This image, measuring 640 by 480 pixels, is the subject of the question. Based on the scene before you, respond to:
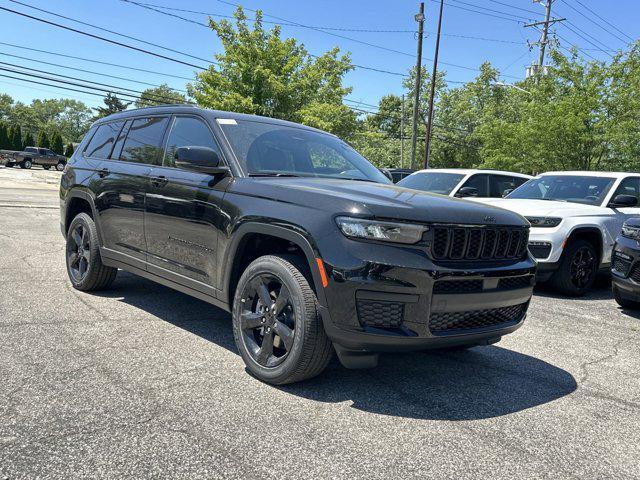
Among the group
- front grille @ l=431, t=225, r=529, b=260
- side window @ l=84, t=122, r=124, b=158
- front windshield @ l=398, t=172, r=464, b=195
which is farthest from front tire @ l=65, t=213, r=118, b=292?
front windshield @ l=398, t=172, r=464, b=195

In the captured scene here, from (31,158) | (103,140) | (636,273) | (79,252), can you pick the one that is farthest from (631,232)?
(31,158)

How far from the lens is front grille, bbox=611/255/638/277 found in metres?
5.97

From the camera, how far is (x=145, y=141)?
4930 millimetres

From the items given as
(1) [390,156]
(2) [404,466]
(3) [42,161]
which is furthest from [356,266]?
(1) [390,156]

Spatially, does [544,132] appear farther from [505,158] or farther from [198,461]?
[198,461]

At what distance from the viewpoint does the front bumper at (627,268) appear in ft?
19.2

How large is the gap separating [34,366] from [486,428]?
284 cm

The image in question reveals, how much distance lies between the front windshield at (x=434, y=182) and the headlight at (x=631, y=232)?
3883 mm

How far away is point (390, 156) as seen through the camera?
60.8 metres

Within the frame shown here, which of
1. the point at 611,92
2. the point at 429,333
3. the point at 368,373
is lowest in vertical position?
the point at 368,373

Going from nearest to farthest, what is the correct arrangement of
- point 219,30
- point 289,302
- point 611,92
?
1. point 289,302
2. point 611,92
3. point 219,30

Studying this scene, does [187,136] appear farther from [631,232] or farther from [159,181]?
[631,232]

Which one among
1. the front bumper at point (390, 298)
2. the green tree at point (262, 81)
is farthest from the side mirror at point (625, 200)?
the green tree at point (262, 81)

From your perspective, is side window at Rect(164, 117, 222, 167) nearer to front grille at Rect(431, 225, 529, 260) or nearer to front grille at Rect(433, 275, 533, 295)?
front grille at Rect(431, 225, 529, 260)
